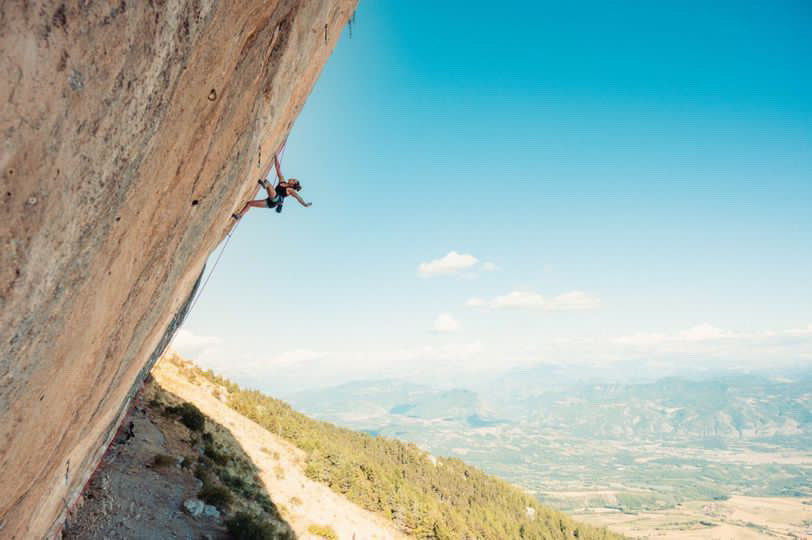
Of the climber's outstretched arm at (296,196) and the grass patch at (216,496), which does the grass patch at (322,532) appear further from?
the climber's outstretched arm at (296,196)

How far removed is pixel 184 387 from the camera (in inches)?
1248

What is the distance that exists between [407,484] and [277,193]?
44266 millimetres

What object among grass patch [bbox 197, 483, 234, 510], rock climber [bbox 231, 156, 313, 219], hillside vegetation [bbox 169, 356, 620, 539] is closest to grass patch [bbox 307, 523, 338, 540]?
grass patch [bbox 197, 483, 234, 510]

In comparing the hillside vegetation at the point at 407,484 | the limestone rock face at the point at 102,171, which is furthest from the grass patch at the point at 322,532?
the limestone rock face at the point at 102,171

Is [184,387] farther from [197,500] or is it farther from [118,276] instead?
[118,276]

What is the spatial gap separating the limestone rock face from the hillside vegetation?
94.2 ft

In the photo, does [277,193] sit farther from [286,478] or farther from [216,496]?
[286,478]

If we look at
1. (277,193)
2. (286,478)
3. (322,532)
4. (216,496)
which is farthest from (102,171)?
(286,478)

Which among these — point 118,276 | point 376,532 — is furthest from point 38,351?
point 376,532

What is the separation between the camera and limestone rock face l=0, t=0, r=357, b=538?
2.75 m

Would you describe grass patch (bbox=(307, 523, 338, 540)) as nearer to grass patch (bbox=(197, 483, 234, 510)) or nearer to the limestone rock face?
grass patch (bbox=(197, 483, 234, 510))

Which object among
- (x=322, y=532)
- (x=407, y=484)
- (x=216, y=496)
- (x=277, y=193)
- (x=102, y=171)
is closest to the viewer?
(x=102, y=171)

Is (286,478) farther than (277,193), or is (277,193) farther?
(286,478)

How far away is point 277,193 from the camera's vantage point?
1112 cm
